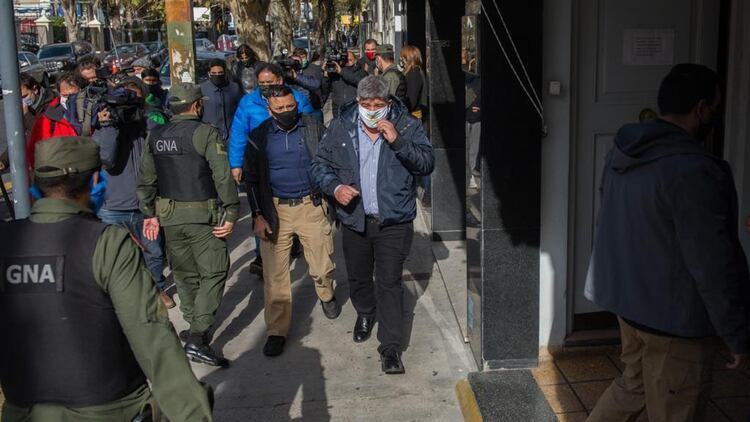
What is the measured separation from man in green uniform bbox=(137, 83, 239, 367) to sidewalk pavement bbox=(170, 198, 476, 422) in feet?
1.26

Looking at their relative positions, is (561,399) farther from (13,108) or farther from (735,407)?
(13,108)

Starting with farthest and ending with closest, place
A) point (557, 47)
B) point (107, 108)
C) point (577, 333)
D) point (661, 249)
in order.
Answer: point (107, 108) < point (577, 333) < point (557, 47) < point (661, 249)

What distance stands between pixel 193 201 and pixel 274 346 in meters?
1.16

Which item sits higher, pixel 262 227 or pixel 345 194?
pixel 345 194

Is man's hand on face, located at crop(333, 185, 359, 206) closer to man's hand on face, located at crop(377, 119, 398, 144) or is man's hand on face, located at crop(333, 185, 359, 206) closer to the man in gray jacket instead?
man's hand on face, located at crop(377, 119, 398, 144)

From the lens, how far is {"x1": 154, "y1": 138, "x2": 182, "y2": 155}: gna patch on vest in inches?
203

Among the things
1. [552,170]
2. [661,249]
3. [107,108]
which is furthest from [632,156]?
[107,108]

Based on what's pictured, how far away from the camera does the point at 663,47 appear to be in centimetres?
472

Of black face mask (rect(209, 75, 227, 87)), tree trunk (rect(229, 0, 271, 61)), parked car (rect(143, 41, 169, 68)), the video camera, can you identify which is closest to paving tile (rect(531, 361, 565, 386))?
the video camera

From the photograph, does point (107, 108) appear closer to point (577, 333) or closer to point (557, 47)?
point (557, 47)

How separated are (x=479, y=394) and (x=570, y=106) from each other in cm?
172

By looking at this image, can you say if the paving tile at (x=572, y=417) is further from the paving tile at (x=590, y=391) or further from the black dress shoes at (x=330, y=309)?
the black dress shoes at (x=330, y=309)

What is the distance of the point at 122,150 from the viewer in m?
6.13

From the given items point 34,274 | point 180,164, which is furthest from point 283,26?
point 34,274
